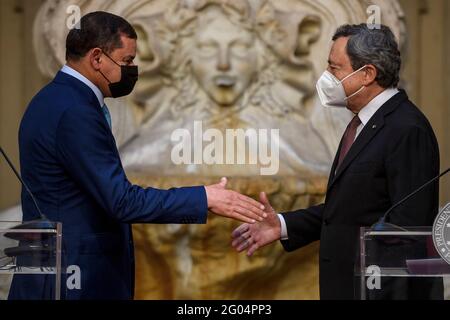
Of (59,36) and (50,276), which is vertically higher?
(59,36)

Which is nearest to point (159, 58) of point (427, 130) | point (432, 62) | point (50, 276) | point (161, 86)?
point (161, 86)

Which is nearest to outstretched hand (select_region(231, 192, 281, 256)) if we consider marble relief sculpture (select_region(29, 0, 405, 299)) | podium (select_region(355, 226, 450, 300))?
podium (select_region(355, 226, 450, 300))

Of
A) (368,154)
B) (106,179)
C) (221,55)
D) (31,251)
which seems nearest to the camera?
(31,251)

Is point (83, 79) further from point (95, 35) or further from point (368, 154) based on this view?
point (368, 154)

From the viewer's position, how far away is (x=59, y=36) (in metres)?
5.04

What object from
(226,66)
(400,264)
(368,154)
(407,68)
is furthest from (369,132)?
(407,68)

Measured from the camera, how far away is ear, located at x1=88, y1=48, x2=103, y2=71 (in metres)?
3.09

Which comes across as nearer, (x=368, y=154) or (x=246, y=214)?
(x=246, y=214)

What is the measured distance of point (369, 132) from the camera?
3.22 metres

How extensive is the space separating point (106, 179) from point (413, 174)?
2.29 feet
